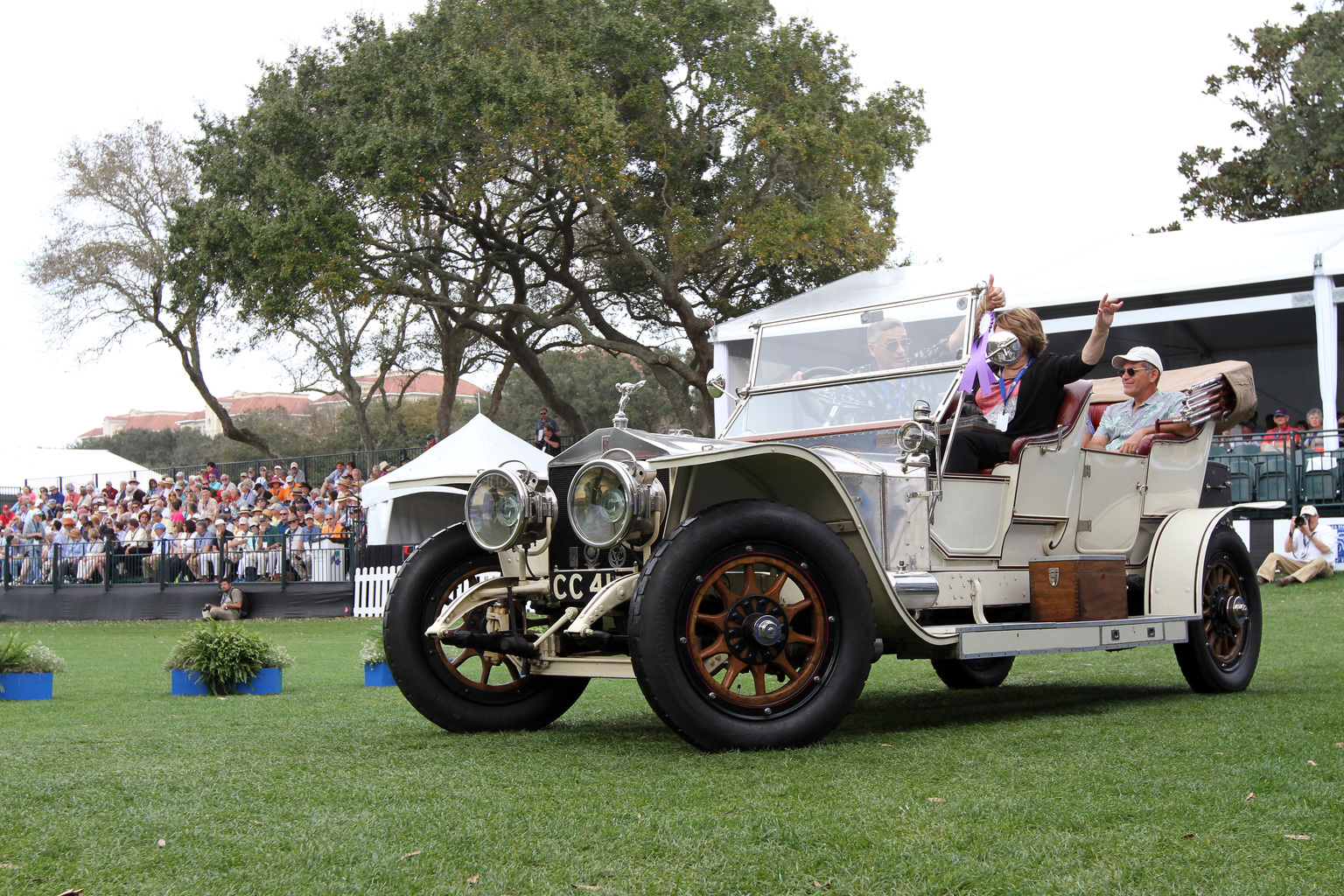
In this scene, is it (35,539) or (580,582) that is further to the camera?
(35,539)

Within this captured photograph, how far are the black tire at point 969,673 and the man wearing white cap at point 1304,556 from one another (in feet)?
29.3

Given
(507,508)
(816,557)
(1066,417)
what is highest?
(1066,417)

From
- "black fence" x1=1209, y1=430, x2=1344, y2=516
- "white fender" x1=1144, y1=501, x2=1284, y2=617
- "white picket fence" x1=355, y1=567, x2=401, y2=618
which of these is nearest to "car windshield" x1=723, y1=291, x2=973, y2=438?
"white fender" x1=1144, y1=501, x2=1284, y2=617

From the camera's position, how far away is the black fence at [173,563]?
20312mm

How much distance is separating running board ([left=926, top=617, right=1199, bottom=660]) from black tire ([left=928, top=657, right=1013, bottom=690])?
4.42 ft

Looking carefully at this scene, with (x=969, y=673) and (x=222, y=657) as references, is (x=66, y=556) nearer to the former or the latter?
(x=222, y=657)

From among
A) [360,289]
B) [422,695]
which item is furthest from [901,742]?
[360,289]

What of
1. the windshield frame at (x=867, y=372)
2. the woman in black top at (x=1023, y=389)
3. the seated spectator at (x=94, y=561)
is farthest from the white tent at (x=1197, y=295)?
the seated spectator at (x=94, y=561)

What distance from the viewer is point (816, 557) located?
474cm

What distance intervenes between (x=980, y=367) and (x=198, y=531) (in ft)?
63.2

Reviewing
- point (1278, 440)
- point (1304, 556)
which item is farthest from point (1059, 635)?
point (1278, 440)

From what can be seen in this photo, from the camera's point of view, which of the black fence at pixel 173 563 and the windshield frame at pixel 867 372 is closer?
the windshield frame at pixel 867 372

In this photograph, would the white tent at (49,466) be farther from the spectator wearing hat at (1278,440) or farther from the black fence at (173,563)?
the spectator wearing hat at (1278,440)

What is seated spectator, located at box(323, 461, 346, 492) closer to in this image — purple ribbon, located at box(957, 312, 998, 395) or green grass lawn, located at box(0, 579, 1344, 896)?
green grass lawn, located at box(0, 579, 1344, 896)
